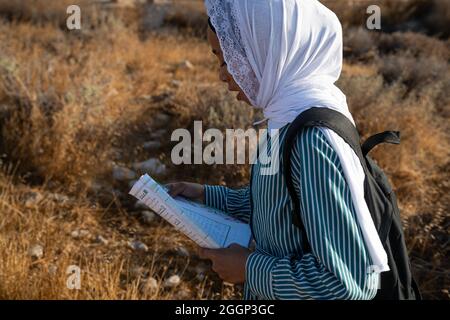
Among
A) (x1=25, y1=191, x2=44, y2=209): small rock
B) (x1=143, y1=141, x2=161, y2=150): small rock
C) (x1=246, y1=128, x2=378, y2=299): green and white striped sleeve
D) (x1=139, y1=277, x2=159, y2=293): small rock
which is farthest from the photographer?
(x1=143, y1=141, x2=161, y2=150): small rock

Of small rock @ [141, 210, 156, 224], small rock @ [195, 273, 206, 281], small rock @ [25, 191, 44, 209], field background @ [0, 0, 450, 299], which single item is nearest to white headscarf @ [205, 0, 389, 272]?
field background @ [0, 0, 450, 299]

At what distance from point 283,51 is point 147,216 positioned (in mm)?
2478

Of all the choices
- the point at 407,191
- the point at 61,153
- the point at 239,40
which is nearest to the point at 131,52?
the point at 61,153

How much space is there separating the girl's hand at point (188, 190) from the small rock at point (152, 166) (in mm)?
2467

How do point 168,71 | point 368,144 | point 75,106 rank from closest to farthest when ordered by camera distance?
point 368,144 → point 75,106 → point 168,71

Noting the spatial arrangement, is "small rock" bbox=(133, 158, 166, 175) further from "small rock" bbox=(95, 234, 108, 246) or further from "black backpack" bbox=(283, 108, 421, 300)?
"black backpack" bbox=(283, 108, 421, 300)

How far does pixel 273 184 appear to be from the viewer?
4.19ft

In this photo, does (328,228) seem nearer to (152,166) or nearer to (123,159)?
(152,166)

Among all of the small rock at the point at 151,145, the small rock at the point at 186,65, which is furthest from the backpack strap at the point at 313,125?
the small rock at the point at 186,65

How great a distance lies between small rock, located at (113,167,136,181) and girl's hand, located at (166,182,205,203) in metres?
2.44

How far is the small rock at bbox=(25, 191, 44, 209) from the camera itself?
346cm

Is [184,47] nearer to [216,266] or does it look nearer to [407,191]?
[407,191]

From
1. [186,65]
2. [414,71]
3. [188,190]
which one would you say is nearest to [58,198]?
[188,190]
